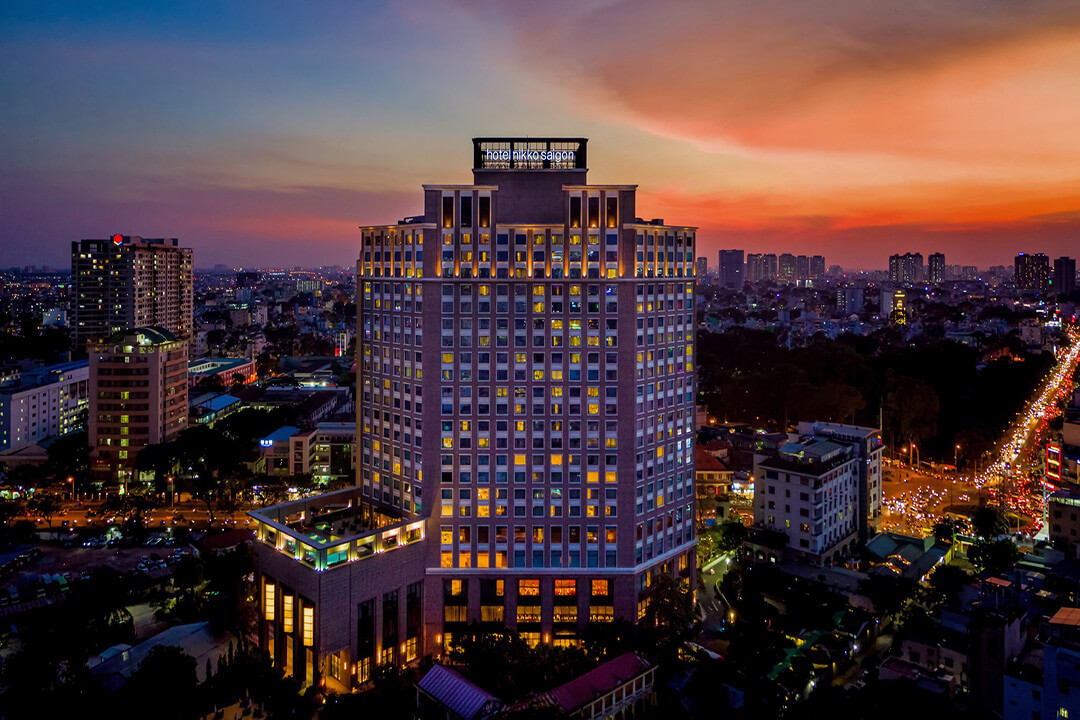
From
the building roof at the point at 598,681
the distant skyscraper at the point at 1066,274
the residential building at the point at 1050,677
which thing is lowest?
the building roof at the point at 598,681

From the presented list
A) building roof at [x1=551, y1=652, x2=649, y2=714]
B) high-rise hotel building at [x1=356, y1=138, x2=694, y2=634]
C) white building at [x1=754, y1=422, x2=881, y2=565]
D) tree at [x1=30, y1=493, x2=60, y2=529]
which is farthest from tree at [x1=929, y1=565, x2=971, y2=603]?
tree at [x1=30, y1=493, x2=60, y2=529]

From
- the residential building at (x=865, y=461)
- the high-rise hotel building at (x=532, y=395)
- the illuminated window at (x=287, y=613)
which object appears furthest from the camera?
the residential building at (x=865, y=461)

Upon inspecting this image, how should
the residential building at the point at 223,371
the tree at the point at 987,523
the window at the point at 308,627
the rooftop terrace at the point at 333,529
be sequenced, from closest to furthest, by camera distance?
the window at the point at 308,627 → the rooftop terrace at the point at 333,529 → the tree at the point at 987,523 → the residential building at the point at 223,371

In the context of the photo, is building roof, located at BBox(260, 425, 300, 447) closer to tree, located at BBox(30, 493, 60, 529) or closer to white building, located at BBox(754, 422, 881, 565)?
tree, located at BBox(30, 493, 60, 529)

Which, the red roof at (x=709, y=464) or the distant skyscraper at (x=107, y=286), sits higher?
the distant skyscraper at (x=107, y=286)

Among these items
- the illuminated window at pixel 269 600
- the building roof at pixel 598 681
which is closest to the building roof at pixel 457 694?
the building roof at pixel 598 681

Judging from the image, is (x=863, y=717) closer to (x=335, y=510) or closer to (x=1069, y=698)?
(x=1069, y=698)

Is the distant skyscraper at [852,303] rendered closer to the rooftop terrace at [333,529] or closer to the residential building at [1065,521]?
the residential building at [1065,521]

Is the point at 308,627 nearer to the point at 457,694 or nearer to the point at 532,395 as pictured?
the point at 457,694
